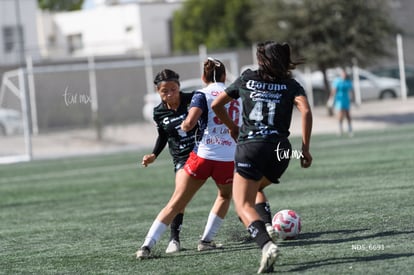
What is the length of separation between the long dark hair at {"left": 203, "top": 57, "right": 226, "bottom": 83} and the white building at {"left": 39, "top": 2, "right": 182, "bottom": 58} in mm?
43519

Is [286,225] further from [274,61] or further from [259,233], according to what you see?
[274,61]

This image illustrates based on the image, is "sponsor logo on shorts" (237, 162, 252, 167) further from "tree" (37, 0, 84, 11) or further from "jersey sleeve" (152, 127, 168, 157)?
"tree" (37, 0, 84, 11)

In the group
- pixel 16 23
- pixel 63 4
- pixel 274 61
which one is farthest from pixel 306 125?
pixel 63 4

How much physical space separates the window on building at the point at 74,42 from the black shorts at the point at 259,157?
49.1 metres

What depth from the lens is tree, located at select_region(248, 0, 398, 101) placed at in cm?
3472

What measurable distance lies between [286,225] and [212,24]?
1679 inches

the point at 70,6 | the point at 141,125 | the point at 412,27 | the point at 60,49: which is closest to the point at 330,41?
the point at 141,125

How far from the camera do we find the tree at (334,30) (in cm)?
3472

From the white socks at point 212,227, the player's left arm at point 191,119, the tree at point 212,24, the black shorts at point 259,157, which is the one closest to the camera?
the black shorts at point 259,157

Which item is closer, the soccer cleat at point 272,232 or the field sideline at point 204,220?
the field sideline at point 204,220

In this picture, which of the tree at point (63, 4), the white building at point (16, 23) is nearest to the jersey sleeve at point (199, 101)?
the white building at point (16, 23)

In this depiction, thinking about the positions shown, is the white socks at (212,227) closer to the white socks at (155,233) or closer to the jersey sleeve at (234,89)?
the white socks at (155,233)

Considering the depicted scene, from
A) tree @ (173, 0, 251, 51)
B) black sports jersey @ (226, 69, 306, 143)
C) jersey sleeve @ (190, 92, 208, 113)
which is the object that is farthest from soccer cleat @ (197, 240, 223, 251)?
tree @ (173, 0, 251, 51)

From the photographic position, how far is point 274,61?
24.5ft
